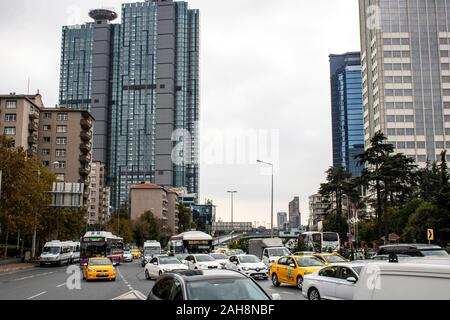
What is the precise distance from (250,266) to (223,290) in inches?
751

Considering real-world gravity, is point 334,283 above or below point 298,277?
above

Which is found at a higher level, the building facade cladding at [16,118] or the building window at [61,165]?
the building facade cladding at [16,118]

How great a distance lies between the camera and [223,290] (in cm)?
751

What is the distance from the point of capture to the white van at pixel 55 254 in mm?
46656

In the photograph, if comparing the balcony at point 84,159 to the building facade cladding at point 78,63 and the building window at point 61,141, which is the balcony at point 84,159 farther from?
the building facade cladding at point 78,63

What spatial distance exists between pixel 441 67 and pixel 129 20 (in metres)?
106

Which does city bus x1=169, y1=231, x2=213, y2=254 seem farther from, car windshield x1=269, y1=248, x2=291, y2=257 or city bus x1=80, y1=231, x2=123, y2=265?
car windshield x1=269, y1=248, x2=291, y2=257

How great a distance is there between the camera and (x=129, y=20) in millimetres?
170375

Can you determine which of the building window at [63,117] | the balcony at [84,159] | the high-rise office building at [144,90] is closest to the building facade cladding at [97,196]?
the high-rise office building at [144,90]

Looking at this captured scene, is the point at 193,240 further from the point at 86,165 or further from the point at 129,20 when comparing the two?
the point at 129,20

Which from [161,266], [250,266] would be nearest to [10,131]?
[161,266]

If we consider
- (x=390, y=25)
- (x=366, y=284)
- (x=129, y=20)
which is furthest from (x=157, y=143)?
(x=366, y=284)

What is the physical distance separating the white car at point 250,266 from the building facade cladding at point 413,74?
298 feet

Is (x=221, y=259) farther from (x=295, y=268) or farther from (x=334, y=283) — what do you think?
(x=334, y=283)
